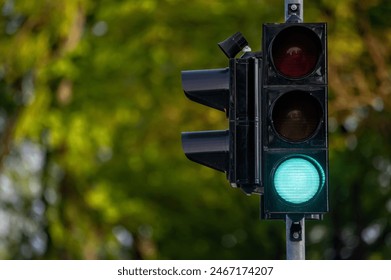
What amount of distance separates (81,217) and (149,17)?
3.77m

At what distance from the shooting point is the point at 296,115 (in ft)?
27.7

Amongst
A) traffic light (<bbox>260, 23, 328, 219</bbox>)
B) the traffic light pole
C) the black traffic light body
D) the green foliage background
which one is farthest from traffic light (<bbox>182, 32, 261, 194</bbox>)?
the green foliage background

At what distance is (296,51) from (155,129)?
14.5 m

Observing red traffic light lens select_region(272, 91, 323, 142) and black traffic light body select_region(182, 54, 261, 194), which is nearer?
red traffic light lens select_region(272, 91, 323, 142)

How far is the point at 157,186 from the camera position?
22.4 metres

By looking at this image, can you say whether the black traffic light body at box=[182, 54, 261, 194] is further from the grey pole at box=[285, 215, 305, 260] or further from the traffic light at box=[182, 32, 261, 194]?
the grey pole at box=[285, 215, 305, 260]

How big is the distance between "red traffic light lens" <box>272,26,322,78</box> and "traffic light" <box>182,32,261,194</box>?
30 centimetres

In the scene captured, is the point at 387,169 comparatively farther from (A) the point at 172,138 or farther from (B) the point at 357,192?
(A) the point at 172,138

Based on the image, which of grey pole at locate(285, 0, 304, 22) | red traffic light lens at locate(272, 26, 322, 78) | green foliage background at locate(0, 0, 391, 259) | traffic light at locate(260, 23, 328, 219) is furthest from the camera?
green foliage background at locate(0, 0, 391, 259)

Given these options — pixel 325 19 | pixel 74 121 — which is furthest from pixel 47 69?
pixel 325 19

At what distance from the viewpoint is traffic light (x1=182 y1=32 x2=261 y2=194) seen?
343 inches

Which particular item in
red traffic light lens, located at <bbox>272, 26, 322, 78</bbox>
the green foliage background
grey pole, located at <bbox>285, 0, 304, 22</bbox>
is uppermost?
grey pole, located at <bbox>285, 0, 304, 22</bbox>

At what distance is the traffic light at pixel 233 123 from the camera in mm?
8703

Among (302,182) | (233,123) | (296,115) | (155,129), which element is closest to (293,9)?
(296,115)
